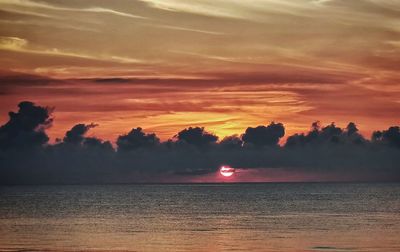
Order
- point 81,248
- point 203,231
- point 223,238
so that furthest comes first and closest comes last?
point 203,231 → point 223,238 → point 81,248

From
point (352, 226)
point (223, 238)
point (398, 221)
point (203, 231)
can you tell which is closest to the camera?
point (223, 238)

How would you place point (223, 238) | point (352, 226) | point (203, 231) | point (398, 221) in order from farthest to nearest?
point (398, 221), point (352, 226), point (203, 231), point (223, 238)

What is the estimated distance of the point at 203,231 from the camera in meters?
105

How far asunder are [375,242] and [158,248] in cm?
2440

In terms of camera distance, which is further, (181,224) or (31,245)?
(181,224)

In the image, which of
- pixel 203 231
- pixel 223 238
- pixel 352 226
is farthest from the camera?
pixel 352 226

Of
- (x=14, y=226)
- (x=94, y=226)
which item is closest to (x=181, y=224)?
(x=94, y=226)

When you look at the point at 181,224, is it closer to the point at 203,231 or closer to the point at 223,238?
the point at 203,231

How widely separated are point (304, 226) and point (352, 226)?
23.2 ft

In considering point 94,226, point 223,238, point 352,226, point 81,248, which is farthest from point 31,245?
point 352,226

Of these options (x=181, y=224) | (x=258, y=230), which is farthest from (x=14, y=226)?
(x=258, y=230)

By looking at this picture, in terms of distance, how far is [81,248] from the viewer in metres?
81.8

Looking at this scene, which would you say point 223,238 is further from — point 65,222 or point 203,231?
point 65,222

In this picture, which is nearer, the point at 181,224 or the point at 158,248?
the point at 158,248
